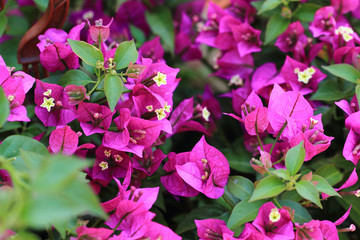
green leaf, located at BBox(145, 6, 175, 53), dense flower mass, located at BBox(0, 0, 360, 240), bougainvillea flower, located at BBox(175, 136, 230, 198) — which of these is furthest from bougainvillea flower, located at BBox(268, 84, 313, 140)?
green leaf, located at BBox(145, 6, 175, 53)

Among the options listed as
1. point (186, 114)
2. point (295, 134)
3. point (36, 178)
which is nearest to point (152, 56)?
point (186, 114)

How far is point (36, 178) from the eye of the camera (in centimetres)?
36

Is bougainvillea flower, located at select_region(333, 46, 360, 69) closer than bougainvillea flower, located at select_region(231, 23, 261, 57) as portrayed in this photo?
Yes

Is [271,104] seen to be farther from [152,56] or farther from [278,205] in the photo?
[152,56]

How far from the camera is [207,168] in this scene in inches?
27.9

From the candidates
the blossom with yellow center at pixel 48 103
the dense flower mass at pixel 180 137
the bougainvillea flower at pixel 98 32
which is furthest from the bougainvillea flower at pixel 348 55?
the blossom with yellow center at pixel 48 103

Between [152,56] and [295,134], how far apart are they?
0.43m

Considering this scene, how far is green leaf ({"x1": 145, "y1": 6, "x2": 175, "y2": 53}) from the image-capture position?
1114 millimetres

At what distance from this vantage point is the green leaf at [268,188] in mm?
586

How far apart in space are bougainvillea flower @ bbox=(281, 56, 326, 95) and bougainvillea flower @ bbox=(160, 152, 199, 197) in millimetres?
302

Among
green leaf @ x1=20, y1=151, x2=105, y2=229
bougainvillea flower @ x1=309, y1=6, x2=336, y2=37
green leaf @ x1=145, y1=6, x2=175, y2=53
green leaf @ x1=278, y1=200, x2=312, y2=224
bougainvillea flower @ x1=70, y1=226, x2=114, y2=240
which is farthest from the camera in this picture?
green leaf @ x1=145, y1=6, x2=175, y2=53

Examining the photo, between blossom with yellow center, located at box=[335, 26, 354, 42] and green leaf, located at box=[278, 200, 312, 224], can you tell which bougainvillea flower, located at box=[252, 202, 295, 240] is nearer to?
green leaf, located at box=[278, 200, 312, 224]

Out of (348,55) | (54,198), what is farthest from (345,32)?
(54,198)

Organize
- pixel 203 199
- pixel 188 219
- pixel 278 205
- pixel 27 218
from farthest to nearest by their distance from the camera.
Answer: pixel 203 199 → pixel 188 219 → pixel 278 205 → pixel 27 218
